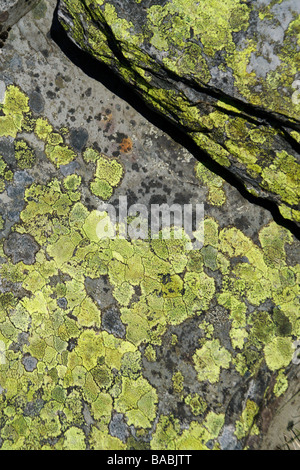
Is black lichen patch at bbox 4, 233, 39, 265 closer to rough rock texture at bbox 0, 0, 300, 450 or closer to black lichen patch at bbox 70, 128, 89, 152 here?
rough rock texture at bbox 0, 0, 300, 450

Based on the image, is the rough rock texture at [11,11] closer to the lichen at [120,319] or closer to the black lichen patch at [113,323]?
the lichen at [120,319]

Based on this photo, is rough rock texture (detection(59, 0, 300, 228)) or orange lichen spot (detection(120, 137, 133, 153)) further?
orange lichen spot (detection(120, 137, 133, 153))

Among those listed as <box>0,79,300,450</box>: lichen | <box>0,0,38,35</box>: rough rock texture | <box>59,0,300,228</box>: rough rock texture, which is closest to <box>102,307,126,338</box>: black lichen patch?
<box>0,79,300,450</box>: lichen

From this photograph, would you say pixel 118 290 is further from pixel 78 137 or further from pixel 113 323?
pixel 78 137

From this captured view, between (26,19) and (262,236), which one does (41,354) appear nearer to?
(262,236)

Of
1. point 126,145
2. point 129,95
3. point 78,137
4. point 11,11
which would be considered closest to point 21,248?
point 78,137

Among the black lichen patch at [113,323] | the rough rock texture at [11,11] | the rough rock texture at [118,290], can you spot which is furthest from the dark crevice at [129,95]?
the black lichen patch at [113,323]

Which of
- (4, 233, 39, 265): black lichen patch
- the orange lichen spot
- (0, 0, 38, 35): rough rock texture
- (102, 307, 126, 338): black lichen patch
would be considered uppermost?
(0, 0, 38, 35): rough rock texture
